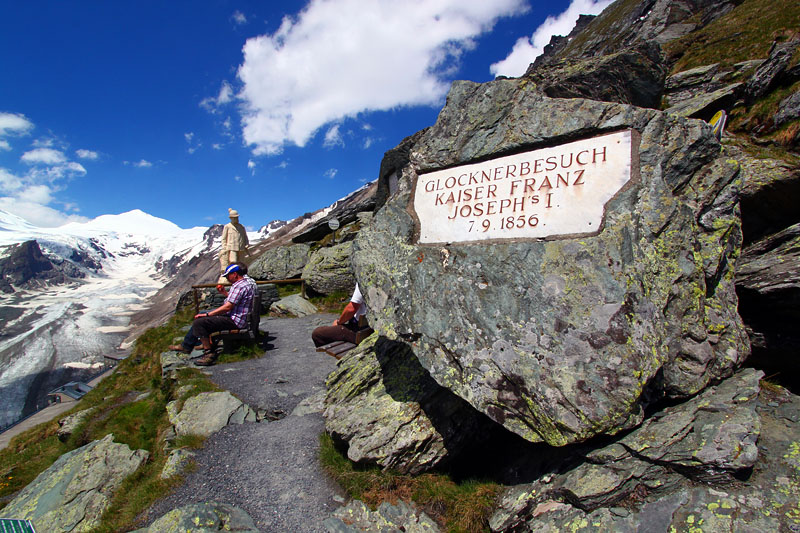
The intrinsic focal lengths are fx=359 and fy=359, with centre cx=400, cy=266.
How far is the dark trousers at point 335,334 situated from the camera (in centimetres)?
845

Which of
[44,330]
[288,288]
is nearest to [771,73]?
[288,288]

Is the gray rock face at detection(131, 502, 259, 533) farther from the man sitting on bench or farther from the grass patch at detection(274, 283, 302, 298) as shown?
the grass patch at detection(274, 283, 302, 298)

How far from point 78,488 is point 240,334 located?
4.16 meters

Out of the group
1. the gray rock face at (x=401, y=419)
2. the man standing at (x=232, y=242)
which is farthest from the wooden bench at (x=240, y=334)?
the man standing at (x=232, y=242)

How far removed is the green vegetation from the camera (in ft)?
14.7

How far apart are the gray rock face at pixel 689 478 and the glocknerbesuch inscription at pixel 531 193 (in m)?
1.98

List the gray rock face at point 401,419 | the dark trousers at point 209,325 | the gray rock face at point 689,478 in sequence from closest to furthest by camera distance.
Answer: the gray rock face at point 689,478, the gray rock face at point 401,419, the dark trousers at point 209,325

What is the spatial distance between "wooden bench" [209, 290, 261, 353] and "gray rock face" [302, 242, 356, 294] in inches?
289

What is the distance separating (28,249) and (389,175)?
271044mm

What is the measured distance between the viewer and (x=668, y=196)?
3.59 metres

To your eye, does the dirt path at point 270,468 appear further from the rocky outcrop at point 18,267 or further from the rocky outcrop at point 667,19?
the rocky outcrop at point 18,267

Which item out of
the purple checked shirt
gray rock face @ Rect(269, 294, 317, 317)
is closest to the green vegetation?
the purple checked shirt

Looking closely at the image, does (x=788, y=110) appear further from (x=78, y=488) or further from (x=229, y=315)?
(x=78, y=488)

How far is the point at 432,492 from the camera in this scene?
4.07 m
